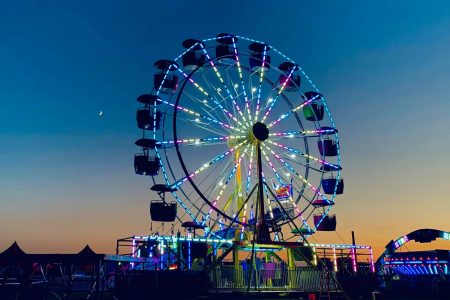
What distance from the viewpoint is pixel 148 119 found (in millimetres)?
26516

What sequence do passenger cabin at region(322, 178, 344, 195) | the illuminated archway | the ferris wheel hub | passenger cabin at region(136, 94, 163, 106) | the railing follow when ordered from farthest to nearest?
the illuminated archway
passenger cabin at region(322, 178, 344, 195)
the ferris wheel hub
passenger cabin at region(136, 94, 163, 106)
the railing

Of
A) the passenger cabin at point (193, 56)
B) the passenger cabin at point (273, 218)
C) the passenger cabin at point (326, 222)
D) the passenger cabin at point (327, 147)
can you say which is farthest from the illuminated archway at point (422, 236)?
the passenger cabin at point (193, 56)

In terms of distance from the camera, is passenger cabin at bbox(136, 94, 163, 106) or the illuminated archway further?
the illuminated archway

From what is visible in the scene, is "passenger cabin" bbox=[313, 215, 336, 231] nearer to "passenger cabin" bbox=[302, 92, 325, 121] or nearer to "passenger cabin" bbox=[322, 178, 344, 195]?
"passenger cabin" bbox=[322, 178, 344, 195]

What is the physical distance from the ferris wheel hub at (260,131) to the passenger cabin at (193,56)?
18.2ft

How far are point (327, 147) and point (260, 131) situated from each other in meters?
6.57

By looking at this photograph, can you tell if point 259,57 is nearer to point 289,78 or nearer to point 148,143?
point 289,78

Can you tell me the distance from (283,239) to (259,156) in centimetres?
567

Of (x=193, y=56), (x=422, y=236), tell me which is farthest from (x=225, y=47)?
(x=422, y=236)

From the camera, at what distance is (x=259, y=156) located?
27453 millimetres

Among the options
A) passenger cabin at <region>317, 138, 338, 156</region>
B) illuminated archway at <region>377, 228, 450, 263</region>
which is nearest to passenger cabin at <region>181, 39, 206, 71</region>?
passenger cabin at <region>317, 138, 338, 156</region>

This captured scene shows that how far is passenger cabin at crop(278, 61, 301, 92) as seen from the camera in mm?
30927

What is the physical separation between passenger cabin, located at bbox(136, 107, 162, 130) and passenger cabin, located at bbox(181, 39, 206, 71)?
3.96m

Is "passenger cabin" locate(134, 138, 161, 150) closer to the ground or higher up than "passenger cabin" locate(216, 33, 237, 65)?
closer to the ground
